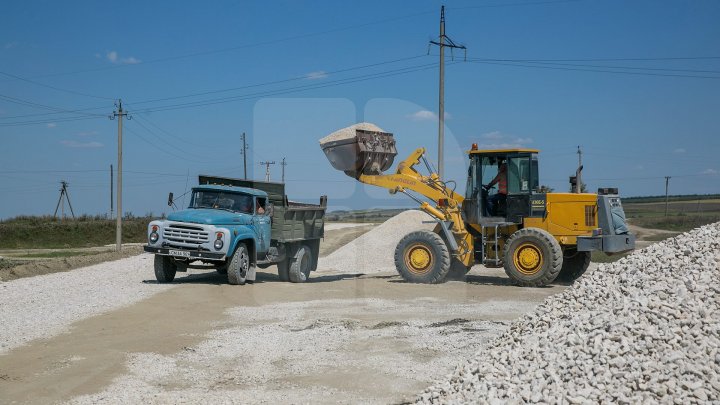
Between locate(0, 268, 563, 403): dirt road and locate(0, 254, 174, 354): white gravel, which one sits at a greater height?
locate(0, 254, 174, 354): white gravel

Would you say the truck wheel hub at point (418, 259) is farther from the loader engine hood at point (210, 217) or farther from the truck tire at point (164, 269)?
the truck tire at point (164, 269)

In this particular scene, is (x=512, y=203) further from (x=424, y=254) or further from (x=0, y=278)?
(x=0, y=278)

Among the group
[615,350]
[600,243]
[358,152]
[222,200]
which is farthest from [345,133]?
[615,350]

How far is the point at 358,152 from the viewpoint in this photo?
706 inches

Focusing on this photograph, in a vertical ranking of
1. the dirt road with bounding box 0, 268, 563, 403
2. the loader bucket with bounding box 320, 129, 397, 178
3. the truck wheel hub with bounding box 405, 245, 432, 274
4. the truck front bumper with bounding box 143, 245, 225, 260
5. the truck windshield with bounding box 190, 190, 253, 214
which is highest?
the loader bucket with bounding box 320, 129, 397, 178

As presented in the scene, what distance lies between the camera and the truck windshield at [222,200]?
17141 mm


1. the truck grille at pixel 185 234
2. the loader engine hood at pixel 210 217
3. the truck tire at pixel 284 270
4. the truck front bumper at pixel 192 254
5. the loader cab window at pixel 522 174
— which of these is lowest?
the truck tire at pixel 284 270

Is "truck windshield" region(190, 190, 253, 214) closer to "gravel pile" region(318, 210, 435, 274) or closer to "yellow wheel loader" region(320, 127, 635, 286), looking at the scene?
"yellow wheel loader" region(320, 127, 635, 286)

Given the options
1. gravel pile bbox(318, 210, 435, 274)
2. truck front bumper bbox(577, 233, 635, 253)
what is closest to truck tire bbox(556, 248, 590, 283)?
truck front bumper bbox(577, 233, 635, 253)

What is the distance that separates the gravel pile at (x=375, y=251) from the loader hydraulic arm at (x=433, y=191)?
217 inches

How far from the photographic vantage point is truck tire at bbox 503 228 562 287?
16.4m

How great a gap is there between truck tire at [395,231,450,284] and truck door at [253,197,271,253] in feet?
10.7

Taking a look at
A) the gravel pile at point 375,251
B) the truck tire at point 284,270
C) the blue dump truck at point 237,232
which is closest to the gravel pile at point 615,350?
the blue dump truck at point 237,232

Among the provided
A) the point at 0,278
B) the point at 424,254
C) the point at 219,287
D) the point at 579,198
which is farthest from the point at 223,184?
the point at 579,198
